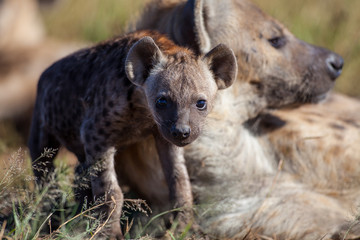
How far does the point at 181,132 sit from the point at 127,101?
1.20ft

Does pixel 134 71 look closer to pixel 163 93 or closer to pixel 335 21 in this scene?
pixel 163 93

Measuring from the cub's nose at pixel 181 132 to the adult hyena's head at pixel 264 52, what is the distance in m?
0.90

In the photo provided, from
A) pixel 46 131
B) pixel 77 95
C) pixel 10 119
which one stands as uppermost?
Answer: pixel 77 95

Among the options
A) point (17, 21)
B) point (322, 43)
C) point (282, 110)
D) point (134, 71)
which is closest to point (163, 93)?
point (134, 71)

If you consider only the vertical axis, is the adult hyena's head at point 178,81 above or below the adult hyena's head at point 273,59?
above

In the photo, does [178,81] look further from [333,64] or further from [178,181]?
[333,64]

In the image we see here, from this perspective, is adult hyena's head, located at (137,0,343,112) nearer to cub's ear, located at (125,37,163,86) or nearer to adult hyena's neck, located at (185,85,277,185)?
adult hyena's neck, located at (185,85,277,185)

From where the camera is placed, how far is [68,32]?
21.8ft

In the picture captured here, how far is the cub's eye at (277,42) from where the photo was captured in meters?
3.10

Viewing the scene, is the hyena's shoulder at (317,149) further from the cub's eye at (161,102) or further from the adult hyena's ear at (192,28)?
the cub's eye at (161,102)

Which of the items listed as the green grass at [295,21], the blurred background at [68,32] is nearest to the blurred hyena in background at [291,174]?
the green grass at [295,21]

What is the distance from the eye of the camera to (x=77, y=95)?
2.49 meters

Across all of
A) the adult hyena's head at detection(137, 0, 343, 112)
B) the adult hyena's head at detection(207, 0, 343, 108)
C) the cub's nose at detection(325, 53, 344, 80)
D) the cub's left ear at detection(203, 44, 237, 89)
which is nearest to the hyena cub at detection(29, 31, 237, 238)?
the cub's left ear at detection(203, 44, 237, 89)

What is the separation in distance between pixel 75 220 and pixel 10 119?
11.1 feet
